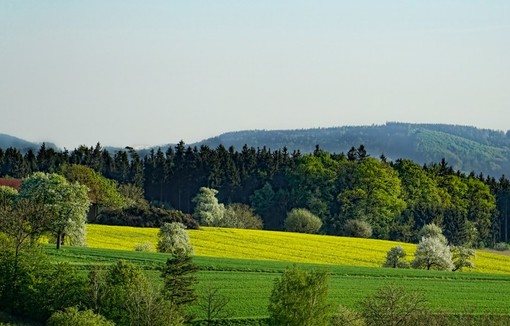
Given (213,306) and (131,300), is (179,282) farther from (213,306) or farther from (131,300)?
(131,300)

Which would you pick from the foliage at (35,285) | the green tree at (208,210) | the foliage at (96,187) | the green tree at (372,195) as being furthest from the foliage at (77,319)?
the green tree at (372,195)

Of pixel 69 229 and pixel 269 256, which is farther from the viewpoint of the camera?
pixel 269 256

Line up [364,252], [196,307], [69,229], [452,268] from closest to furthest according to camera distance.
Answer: [196,307] → [69,229] → [452,268] → [364,252]

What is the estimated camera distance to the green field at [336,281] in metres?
63.0

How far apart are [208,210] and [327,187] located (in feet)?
62.8

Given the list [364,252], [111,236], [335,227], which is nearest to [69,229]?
[111,236]

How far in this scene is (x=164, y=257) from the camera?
73.1 meters

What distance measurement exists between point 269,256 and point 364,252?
12.9 metres

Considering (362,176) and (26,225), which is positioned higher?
(362,176)

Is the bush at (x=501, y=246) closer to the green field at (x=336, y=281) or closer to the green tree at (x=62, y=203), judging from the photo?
the green field at (x=336, y=281)

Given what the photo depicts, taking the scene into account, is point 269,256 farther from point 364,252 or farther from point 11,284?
point 11,284

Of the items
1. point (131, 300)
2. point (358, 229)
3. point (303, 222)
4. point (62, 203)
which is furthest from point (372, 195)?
point (131, 300)

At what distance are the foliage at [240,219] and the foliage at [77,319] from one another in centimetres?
7314

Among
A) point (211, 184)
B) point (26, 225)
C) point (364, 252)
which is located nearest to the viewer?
point (26, 225)
